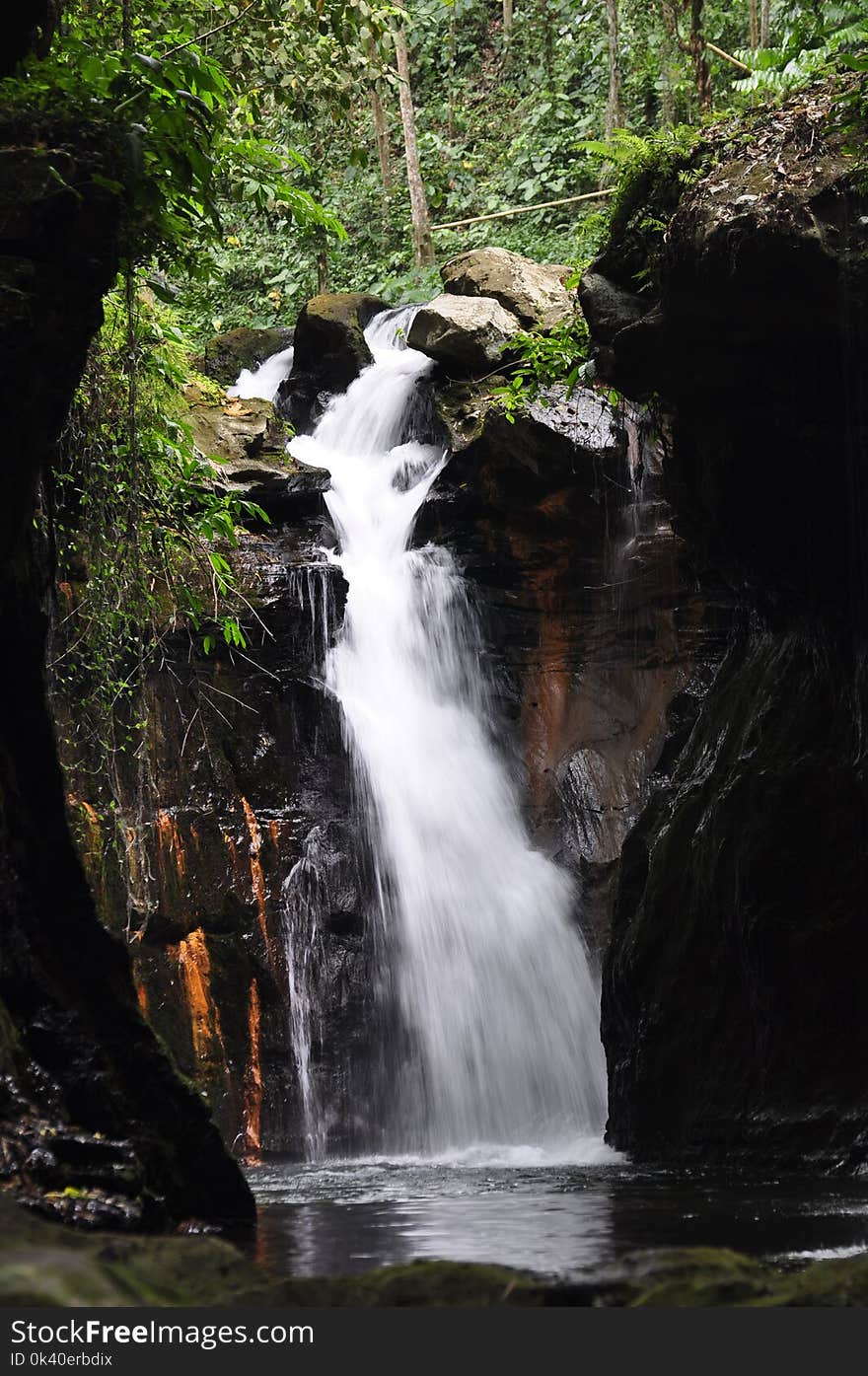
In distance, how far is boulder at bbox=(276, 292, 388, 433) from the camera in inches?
655

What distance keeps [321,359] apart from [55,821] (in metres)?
12.5

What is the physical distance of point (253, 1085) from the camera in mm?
11492

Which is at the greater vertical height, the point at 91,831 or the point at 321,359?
the point at 321,359

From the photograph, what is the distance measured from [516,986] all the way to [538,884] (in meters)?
1.17

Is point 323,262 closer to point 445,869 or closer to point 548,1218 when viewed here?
point 445,869

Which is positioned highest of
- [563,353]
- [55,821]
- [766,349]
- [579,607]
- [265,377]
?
[265,377]

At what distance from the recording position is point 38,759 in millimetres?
5422

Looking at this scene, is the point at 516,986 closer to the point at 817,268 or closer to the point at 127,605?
the point at 127,605

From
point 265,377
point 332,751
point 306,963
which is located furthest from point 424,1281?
point 265,377

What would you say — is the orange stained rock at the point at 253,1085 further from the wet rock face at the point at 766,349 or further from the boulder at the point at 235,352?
the boulder at the point at 235,352

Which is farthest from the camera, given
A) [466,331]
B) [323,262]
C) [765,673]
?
[323,262]

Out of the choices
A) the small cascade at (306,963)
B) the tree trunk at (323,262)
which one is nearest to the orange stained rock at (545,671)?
the small cascade at (306,963)

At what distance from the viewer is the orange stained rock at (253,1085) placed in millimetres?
11328

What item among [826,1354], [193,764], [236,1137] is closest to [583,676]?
[193,764]
